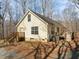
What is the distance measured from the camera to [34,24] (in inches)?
1046

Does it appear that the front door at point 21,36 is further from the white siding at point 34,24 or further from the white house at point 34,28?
the white siding at point 34,24

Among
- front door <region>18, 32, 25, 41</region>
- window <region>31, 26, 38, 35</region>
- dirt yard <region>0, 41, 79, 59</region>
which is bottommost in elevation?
dirt yard <region>0, 41, 79, 59</region>

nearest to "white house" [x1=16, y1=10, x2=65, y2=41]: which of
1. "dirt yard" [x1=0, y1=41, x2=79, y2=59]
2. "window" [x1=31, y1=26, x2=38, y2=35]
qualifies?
"window" [x1=31, y1=26, x2=38, y2=35]

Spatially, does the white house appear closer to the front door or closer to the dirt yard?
the front door

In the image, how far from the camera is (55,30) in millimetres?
29047

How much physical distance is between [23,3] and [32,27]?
1946 centimetres

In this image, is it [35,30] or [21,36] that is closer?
[35,30]

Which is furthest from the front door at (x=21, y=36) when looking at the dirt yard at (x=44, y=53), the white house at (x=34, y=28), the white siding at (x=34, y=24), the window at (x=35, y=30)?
the dirt yard at (x=44, y=53)

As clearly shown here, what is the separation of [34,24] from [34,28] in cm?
67

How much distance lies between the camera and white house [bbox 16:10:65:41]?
25.6 meters

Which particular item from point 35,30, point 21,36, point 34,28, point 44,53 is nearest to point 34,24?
point 34,28

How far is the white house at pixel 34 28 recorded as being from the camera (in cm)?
2561

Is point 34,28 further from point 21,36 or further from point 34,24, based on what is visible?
point 21,36

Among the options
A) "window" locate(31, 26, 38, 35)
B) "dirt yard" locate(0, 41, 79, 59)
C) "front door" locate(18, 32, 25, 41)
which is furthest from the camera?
"front door" locate(18, 32, 25, 41)
